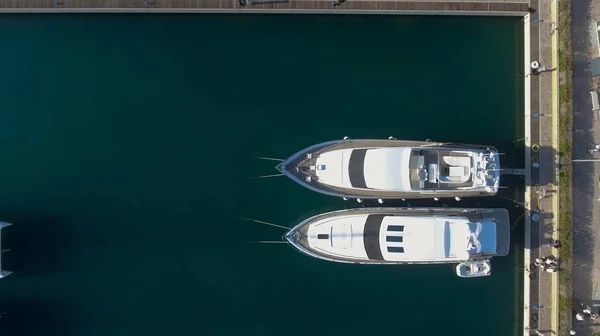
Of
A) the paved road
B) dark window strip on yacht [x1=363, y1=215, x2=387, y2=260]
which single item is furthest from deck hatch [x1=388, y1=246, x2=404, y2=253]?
the paved road

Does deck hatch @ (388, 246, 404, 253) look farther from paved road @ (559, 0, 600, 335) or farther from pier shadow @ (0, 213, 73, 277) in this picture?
pier shadow @ (0, 213, 73, 277)

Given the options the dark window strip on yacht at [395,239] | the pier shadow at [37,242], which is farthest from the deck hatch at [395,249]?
the pier shadow at [37,242]

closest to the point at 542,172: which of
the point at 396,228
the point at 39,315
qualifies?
the point at 396,228

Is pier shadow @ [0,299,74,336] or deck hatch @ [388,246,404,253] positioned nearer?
deck hatch @ [388,246,404,253]

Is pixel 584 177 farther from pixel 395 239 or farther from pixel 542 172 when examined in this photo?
pixel 395 239

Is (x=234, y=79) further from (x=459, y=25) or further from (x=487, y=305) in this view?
(x=487, y=305)
